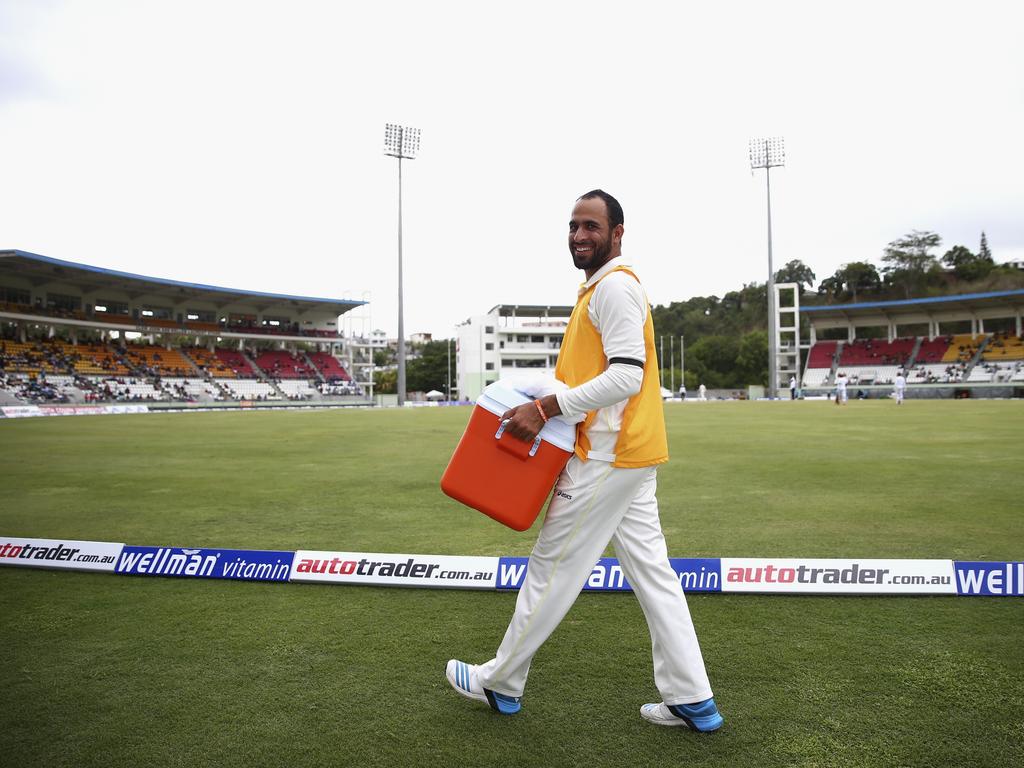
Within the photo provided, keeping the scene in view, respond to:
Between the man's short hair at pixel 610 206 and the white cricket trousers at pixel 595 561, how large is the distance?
108 centimetres

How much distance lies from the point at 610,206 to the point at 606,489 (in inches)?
49.4

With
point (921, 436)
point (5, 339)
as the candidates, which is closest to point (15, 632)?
point (921, 436)

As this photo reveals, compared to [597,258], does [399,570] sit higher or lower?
lower

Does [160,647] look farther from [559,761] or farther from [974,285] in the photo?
[974,285]

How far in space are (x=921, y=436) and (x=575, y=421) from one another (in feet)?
56.5

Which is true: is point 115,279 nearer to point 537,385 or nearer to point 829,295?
point 537,385

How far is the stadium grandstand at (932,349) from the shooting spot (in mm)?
56594

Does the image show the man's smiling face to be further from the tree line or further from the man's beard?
the tree line

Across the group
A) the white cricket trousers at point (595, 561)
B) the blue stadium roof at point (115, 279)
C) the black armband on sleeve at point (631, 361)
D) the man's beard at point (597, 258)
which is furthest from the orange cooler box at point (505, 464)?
the blue stadium roof at point (115, 279)

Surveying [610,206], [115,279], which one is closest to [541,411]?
[610,206]

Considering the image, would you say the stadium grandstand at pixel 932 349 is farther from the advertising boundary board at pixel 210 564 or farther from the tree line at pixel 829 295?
the advertising boundary board at pixel 210 564

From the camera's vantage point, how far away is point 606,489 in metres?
2.96

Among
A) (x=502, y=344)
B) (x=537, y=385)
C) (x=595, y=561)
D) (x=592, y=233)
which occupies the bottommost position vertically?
(x=595, y=561)

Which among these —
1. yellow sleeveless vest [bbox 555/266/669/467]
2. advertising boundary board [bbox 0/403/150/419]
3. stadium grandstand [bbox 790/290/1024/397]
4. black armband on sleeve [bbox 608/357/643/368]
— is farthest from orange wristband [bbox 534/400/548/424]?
stadium grandstand [bbox 790/290/1024/397]
